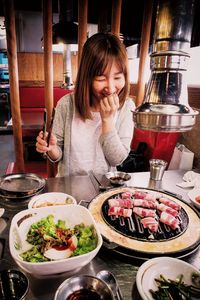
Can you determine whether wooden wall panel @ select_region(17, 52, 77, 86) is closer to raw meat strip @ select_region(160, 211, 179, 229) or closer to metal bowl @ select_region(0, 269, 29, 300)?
raw meat strip @ select_region(160, 211, 179, 229)

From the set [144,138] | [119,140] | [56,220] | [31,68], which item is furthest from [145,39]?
[31,68]

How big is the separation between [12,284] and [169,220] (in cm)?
89

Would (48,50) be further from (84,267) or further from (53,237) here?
(84,267)

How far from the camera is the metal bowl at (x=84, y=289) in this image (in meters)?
0.87

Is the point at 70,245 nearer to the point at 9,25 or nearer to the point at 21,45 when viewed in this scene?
the point at 9,25

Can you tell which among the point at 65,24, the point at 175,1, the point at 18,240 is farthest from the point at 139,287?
the point at 65,24

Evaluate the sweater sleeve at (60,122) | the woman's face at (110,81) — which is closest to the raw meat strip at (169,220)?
the woman's face at (110,81)

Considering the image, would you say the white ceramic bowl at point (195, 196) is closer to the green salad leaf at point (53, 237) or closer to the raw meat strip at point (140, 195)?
the raw meat strip at point (140, 195)

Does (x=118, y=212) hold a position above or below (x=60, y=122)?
below

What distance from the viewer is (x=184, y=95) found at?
1026 millimetres

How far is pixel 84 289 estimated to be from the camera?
0.91 meters

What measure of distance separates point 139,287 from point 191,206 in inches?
33.6

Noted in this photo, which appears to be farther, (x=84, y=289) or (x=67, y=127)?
(x=67, y=127)

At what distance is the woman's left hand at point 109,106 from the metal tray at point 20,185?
29.6 inches
